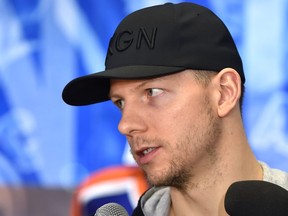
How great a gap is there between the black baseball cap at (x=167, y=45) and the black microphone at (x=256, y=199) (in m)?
0.28

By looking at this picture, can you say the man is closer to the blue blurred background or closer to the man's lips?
the man's lips

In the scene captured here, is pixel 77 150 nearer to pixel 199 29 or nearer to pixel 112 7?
pixel 112 7

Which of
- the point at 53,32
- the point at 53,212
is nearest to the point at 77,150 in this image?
the point at 53,212

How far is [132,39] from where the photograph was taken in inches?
39.5

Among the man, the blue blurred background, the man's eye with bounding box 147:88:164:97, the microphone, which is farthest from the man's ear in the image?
the blue blurred background

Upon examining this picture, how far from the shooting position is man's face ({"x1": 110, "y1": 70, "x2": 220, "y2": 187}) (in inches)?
38.8

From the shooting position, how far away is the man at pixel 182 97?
983 mm

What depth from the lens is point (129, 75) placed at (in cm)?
95

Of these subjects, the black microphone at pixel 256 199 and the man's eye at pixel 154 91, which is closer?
the black microphone at pixel 256 199

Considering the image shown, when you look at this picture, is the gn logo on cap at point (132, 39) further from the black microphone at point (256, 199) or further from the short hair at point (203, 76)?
the black microphone at point (256, 199)

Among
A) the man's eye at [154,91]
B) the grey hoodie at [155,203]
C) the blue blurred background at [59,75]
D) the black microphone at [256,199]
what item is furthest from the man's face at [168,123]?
the blue blurred background at [59,75]

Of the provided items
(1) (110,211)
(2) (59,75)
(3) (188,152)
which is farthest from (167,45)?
(2) (59,75)

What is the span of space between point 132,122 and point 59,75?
0.98 m

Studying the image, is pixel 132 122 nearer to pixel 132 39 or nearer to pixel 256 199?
pixel 132 39
